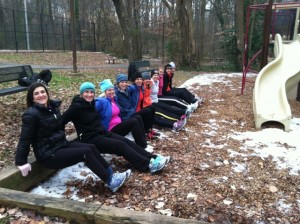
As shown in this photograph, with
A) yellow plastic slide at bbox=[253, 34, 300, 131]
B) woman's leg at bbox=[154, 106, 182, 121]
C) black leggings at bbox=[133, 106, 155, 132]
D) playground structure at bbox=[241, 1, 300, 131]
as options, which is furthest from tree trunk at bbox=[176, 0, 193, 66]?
black leggings at bbox=[133, 106, 155, 132]

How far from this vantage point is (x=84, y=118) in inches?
151

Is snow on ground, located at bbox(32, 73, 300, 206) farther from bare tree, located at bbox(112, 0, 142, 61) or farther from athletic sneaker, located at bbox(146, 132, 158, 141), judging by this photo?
bare tree, located at bbox(112, 0, 142, 61)

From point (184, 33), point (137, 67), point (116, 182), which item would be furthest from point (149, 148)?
point (184, 33)

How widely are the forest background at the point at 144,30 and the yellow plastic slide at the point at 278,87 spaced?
7218 mm

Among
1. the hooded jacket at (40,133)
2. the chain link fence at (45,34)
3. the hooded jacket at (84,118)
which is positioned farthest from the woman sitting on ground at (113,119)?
the chain link fence at (45,34)

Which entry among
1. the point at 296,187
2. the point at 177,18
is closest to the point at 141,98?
the point at 296,187

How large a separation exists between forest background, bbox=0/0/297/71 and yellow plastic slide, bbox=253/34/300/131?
284 inches

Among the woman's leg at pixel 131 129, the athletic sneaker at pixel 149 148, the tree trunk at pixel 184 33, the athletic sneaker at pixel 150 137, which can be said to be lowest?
the athletic sneaker at pixel 149 148

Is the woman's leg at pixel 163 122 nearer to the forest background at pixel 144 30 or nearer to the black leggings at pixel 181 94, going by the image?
the black leggings at pixel 181 94

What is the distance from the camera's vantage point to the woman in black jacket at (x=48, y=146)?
3.25 m

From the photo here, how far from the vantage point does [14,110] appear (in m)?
5.84

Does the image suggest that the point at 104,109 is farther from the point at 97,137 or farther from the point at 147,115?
the point at 147,115

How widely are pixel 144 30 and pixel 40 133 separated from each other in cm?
2823

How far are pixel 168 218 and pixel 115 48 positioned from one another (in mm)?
22999
